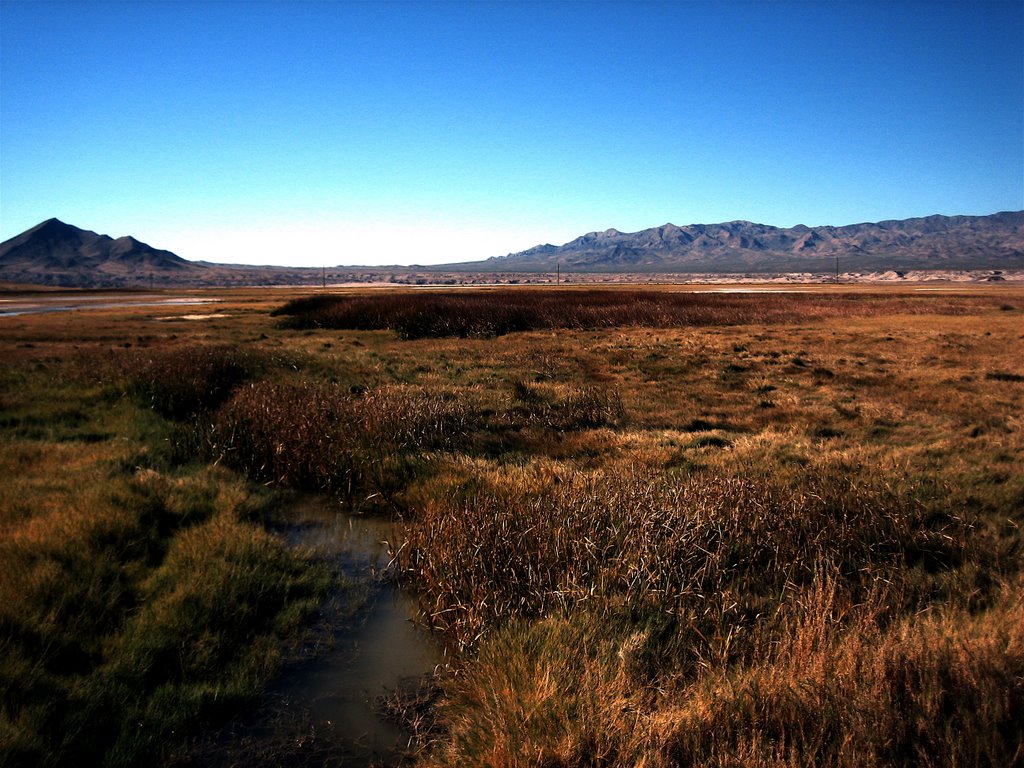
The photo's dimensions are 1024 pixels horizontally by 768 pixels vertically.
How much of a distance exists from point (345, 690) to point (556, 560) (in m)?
2.35

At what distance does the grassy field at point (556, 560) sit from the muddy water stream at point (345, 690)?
269 mm

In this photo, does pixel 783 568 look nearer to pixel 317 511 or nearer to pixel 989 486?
pixel 989 486

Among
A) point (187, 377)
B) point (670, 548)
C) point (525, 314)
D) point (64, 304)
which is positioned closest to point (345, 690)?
point (670, 548)

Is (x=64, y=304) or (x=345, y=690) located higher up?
(x=64, y=304)

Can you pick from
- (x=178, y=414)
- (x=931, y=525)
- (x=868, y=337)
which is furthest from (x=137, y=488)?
Result: (x=868, y=337)

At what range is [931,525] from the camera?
26.0ft

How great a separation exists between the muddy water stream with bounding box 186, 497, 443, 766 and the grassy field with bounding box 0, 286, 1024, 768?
269 millimetres

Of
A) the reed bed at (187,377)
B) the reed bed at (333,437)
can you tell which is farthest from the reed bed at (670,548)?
the reed bed at (187,377)

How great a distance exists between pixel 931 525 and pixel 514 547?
5.48 m

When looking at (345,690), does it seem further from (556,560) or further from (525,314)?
(525,314)

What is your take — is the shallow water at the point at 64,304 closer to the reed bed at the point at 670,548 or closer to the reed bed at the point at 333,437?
the reed bed at the point at 333,437

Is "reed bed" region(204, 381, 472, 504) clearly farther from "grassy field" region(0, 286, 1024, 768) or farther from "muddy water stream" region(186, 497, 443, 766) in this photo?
"muddy water stream" region(186, 497, 443, 766)

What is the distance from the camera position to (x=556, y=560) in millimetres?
6477

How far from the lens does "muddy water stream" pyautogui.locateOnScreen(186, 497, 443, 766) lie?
4.71 m
